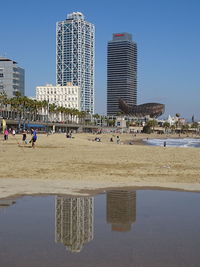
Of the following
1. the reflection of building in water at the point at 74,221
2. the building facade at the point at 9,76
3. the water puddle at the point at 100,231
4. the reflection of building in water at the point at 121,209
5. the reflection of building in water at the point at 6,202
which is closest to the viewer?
the water puddle at the point at 100,231

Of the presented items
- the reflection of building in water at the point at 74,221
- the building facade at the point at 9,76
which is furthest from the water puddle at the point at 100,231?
the building facade at the point at 9,76

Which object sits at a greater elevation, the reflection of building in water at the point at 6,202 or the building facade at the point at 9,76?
the building facade at the point at 9,76

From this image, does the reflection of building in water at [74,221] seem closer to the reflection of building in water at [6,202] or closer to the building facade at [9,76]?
the reflection of building in water at [6,202]

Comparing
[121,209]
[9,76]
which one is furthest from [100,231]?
[9,76]

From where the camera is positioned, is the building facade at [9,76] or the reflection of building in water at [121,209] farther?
the building facade at [9,76]

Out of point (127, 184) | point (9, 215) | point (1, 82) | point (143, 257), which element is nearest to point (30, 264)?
point (143, 257)

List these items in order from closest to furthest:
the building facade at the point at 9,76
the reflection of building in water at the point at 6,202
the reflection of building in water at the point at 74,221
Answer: the reflection of building in water at the point at 74,221 → the reflection of building in water at the point at 6,202 → the building facade at the point at 9,76

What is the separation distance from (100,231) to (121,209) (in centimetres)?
200

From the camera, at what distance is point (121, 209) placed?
28.4 feet

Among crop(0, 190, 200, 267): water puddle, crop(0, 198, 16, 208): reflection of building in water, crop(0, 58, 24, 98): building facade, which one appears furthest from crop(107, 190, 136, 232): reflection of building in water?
crop(0, 58, 24, 98): building facade

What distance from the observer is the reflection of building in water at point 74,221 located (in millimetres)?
6121

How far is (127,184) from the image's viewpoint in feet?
40.9

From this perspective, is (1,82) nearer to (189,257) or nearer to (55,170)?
(55,170)

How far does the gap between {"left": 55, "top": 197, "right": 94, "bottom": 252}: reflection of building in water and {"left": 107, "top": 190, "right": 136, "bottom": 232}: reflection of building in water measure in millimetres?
440
